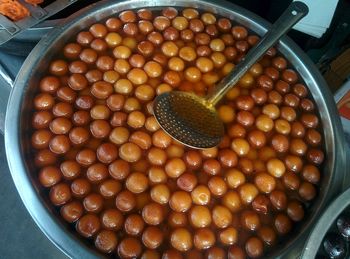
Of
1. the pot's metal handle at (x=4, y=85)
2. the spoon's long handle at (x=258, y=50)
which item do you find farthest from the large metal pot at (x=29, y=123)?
the pot's metal handle at (x=4, y=85)

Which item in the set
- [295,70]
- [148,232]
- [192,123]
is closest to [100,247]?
[148,232]

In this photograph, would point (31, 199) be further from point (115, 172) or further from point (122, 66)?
point (122, 66)

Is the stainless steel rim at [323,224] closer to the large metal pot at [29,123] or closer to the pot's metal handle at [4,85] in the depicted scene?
the large metal pot at [29,123]

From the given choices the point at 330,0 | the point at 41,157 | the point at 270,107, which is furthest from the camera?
the point at 330,0

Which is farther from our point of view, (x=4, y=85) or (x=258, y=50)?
(x=4, y=85)

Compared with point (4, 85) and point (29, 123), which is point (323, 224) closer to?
point (29, 123)

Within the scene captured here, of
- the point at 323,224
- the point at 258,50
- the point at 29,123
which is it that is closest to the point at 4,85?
the point at 29,123
